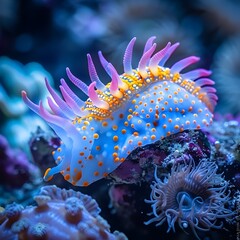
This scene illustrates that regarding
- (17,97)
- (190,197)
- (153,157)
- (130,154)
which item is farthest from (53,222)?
(17,97)

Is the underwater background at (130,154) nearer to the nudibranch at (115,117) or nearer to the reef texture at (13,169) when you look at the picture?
the reef texture at (13,169)

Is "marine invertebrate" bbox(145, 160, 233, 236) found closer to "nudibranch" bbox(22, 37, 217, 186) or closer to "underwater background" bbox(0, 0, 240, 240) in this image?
"underwater background" bbox(0, 0, 240, 240)

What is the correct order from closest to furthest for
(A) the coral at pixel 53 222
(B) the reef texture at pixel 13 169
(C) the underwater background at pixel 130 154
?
(A) the coral at pixel 53 222 → (C) the underwater background at pixel 130 154 → (B) the reef texture at pixel 13 169

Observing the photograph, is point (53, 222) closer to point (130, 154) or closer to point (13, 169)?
point (130, 154)

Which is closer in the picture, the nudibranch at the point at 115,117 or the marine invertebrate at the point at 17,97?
the nudibranch at the point at 115,117

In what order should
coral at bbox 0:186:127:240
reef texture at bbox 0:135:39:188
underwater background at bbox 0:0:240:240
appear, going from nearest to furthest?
1. coral at bbox 0:186:127:240
2. underwater background at bbox 0:0:240:240
3. reef texture at bbox 0:135:39:188

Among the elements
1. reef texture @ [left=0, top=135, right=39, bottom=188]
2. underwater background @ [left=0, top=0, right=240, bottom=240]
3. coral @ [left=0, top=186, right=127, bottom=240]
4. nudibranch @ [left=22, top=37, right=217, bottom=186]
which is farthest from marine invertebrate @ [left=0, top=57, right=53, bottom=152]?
coral @ [left=0, top=186, right=127, bottom=240]

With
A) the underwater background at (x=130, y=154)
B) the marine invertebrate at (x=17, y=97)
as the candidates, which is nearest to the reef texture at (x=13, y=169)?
the underwater background at (x=130, y=154)

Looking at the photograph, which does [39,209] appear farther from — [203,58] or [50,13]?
A: [50,13]
